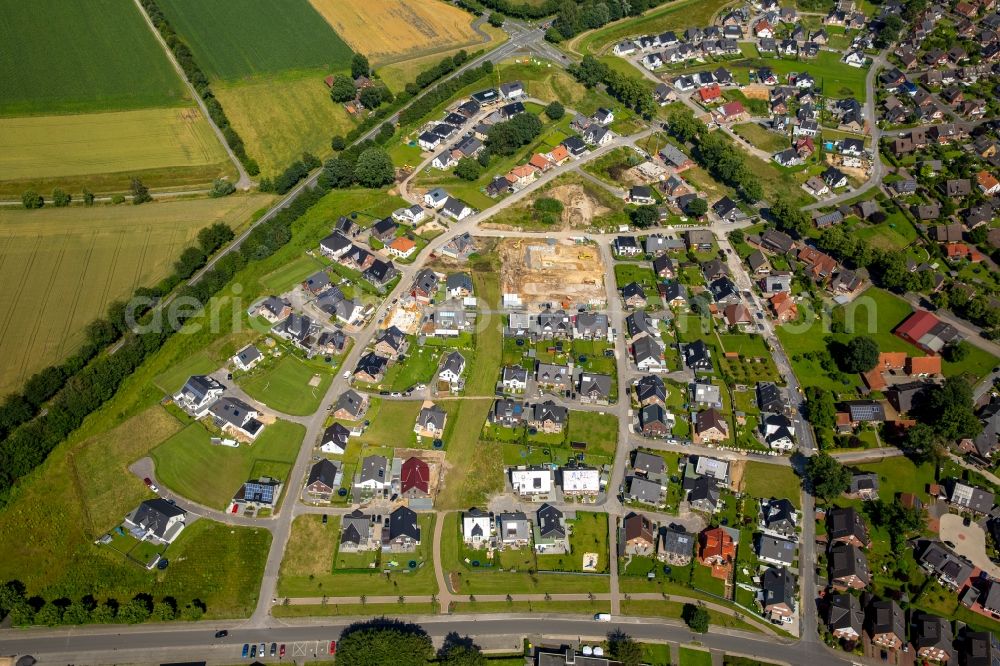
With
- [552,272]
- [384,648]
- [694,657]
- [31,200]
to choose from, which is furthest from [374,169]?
[694,657]

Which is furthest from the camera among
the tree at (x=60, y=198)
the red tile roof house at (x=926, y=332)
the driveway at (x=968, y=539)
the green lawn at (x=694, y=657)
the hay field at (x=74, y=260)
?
the tree at (x=60, y=198)

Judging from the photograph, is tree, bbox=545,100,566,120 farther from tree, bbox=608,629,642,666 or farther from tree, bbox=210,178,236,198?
tree, bbox=608,629,642,666

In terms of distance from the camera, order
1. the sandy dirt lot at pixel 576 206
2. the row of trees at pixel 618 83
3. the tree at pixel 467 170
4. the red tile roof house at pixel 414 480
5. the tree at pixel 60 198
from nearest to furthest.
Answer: the red tile roof house at pixel 414 480 → the tree at pixel 60 198 → the sandy dirt lot at pixel 576 206 → the tree at pixel 467 170 → the row of trees at pixel 618 83

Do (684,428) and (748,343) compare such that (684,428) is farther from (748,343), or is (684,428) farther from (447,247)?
(447,247)

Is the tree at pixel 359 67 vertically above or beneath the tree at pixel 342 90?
above

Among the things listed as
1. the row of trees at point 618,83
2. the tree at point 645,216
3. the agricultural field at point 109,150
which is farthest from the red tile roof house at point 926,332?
the agricultural field at point 109,150

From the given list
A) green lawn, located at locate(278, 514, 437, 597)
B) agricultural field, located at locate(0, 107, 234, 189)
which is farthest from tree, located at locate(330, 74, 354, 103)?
green lawn, located at locate(278, 514, 437, 597)

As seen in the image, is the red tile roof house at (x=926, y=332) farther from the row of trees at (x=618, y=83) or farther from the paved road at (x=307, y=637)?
the row of trees at (x=618, y=83)
